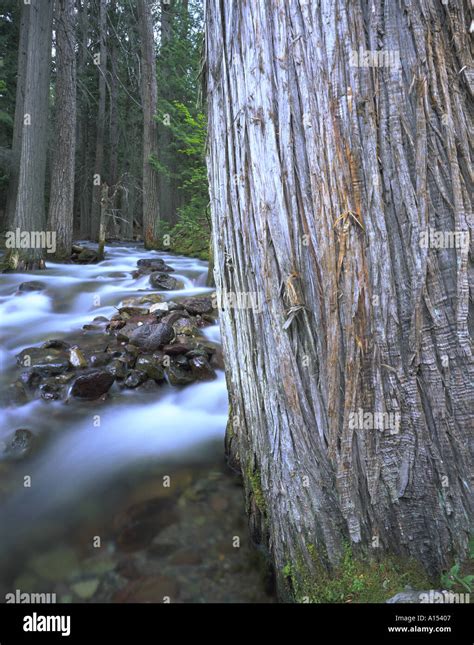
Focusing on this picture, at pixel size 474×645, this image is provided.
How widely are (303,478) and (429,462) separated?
1.82 feet

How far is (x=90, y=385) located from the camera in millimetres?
4402

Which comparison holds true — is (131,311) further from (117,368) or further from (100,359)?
(117,368)

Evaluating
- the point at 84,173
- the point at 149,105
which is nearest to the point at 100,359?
the point at 149,105

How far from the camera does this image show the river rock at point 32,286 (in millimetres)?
7695

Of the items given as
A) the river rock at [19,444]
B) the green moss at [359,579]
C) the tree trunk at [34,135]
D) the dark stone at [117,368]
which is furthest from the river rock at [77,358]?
the tree trunk at [34,135]

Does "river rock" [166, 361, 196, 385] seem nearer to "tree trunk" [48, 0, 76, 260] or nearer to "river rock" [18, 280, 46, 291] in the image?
"river rock" [18, 280, 46, 291]

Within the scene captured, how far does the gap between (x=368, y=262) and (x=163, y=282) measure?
274 inches

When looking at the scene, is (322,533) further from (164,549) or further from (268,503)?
(164,549)

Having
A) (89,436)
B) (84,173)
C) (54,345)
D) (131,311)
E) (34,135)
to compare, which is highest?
(84,173)

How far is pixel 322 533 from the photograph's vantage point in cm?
185

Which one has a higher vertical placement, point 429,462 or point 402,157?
point 402,157

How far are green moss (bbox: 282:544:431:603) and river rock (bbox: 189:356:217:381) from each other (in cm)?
313

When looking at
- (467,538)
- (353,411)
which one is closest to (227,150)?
(353,411)

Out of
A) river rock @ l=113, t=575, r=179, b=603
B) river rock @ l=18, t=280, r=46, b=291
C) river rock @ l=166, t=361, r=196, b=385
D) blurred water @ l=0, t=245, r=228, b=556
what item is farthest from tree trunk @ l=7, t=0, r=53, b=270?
river rock @ l=113, t=575, r=179, b=603
